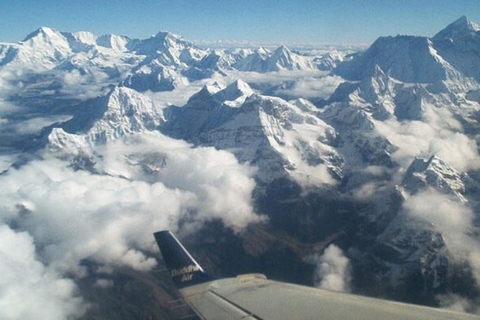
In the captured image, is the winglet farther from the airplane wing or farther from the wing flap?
the wing flap

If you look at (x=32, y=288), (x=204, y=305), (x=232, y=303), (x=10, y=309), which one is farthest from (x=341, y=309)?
(x=32, y=288)

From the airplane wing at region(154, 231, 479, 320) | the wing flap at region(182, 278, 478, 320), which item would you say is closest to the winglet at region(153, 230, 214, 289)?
the airplane wing at region(154, 231, 479, 320)

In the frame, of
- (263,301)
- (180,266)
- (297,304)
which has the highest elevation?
(297,304)

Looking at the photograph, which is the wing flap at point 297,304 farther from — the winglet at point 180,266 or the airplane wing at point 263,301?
the winglet at point 180,266

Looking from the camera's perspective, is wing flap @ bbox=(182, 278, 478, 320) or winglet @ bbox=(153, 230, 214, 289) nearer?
wing flap @ bbox=(182, 278, 478, 320)

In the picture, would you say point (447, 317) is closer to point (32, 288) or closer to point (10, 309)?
point (10, 309)

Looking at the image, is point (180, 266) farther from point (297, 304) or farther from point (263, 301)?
point (297, 304)

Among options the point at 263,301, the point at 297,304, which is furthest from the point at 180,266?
the point at 297,304
